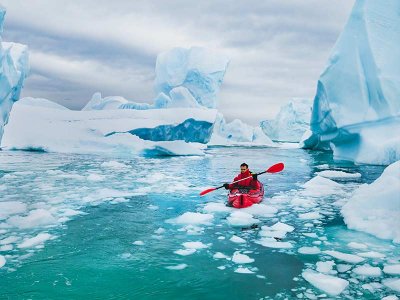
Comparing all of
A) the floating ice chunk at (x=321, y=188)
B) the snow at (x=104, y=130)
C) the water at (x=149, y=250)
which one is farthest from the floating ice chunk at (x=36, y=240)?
the snow at (x=104, y=130)

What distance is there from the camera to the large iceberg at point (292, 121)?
135 feet

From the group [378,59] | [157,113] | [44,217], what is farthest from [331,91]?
[44,217]

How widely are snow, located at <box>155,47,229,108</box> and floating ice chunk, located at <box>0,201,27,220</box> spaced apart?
92.1 feet

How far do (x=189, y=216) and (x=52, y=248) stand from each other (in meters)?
2.04

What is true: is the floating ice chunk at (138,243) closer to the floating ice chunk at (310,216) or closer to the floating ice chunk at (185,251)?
the floating ice chunk at (185,251)

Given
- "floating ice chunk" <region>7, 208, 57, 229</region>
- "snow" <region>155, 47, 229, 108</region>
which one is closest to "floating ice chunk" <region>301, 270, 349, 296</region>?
"floating ice chunk" <region>7, 208, 57, 229</region>

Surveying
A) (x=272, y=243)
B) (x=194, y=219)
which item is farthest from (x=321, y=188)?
(x=272, y=243)

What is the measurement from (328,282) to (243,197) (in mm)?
3135

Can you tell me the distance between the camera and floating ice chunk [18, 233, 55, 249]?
4215 millimetres

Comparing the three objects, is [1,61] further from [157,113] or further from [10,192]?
[157,113]

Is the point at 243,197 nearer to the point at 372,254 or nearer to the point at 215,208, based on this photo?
the point at 215,208

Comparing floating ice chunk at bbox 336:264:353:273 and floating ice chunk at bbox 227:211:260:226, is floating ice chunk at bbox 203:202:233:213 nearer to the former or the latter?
floating ice chunk at bbox 227:211:260:226

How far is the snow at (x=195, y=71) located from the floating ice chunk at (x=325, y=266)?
3036cm

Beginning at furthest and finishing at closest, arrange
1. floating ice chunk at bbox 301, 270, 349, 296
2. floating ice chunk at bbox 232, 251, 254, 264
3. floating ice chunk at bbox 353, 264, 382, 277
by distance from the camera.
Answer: floating ice chunk at bbox 232, 251, 254, 264 < floating ice chunk at bbox 353, 264, 382, 277 < floating ice chunk at bbox 301, 270, 349, 296
